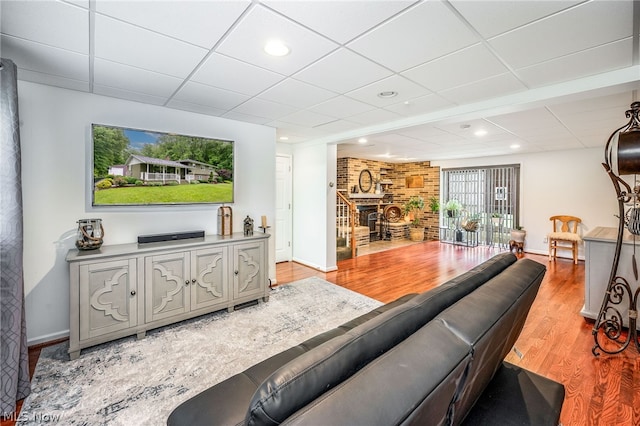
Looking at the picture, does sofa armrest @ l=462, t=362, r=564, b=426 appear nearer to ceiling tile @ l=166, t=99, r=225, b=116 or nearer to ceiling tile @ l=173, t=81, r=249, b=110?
ceiling tile @ l=173, t=81, r=249, b=110

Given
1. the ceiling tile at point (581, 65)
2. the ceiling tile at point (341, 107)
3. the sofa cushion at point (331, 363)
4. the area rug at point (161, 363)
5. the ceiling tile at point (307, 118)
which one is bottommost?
the area rug at point (161, 363)

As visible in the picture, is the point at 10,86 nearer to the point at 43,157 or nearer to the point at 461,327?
the point at 43,157

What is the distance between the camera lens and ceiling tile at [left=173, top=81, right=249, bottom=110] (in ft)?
8.65

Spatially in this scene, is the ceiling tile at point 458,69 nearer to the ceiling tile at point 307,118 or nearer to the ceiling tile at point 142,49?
the ceiling tile at point 307,118

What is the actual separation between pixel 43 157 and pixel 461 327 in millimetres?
3476

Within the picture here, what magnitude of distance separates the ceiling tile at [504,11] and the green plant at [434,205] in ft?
22.3

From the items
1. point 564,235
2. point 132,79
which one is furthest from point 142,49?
point 564,235

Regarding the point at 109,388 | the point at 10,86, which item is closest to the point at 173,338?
the point at 109,388

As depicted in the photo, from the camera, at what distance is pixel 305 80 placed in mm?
2438

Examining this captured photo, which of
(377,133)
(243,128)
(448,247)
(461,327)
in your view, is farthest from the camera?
(448,247)

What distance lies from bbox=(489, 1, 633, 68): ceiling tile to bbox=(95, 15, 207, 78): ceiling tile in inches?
82.2

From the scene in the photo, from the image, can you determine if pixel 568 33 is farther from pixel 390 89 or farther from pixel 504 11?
pixel 390 89

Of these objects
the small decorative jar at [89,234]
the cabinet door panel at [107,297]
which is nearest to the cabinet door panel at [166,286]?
the cabinet door panel at [107,297]

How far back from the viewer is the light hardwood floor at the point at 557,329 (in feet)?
6.13
